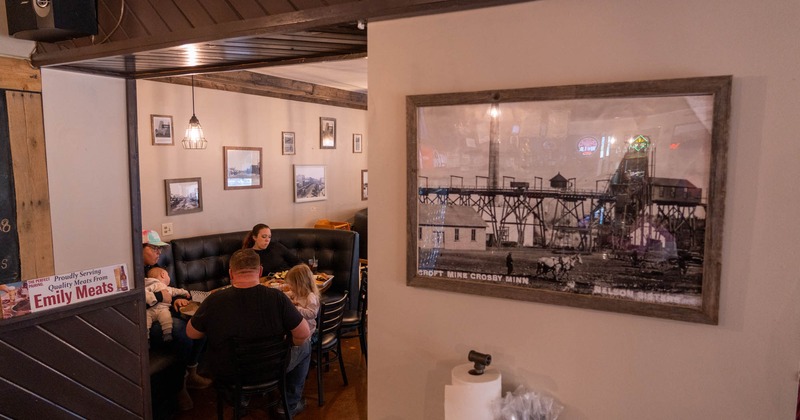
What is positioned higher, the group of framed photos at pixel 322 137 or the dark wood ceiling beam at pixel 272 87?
the dark wood ceiling beam at pixel 272 87

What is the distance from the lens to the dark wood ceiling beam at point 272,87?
5.56m

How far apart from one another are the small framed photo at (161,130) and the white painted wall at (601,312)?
13.4ft

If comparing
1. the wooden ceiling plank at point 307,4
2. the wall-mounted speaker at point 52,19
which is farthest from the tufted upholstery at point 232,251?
the wooden ceiling plank at point 307,4

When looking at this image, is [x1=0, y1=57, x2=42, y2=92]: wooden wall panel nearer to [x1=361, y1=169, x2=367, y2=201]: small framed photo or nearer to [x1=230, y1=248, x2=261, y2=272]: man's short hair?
[x1=230, y1=248, x2=261, y2=272]: man's short hair

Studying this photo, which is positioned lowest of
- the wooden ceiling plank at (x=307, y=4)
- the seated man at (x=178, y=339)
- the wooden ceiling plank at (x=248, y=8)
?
the seated man at (x=178, y=339)

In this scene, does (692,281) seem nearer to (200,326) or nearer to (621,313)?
(621,313)

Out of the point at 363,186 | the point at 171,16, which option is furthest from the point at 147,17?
the point at 363,186

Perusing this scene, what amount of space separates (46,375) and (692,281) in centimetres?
299

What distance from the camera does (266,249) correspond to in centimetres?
543

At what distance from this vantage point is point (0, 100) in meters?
2.69

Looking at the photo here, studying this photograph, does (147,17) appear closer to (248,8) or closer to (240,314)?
(248,8)

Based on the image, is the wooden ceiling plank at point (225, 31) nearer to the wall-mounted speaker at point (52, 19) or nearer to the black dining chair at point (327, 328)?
the wall-mounted speaker at point (52, 19)

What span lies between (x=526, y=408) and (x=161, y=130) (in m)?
4.79

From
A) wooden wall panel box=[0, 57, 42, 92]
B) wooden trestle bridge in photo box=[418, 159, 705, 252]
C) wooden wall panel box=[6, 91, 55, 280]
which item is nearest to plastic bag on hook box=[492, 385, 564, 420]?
wooden trestle bridge in photo box=[418, 159, 705, 252]
